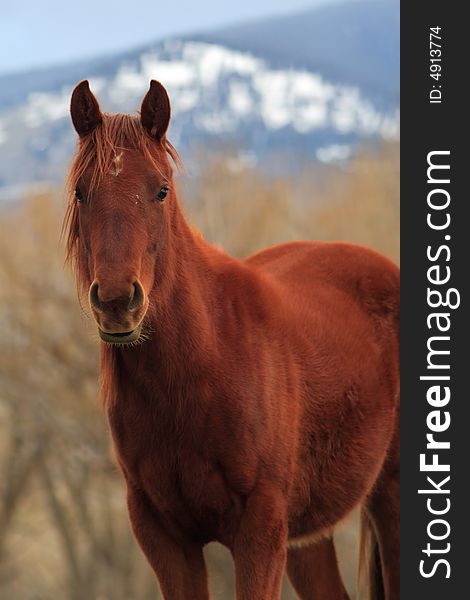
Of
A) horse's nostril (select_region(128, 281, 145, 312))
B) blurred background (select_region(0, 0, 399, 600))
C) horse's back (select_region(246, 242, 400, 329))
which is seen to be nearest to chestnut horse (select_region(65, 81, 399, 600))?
horse's nostril (select_region(128, 281, 145, 312))

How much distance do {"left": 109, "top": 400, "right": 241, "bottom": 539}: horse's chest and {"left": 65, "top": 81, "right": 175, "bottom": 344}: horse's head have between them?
566 millimetres

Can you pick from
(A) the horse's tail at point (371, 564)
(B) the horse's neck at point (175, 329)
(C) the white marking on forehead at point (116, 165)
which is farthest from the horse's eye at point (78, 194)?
(A) the horse's tail at point (371, 564)

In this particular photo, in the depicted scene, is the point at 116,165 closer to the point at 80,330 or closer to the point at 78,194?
the point at 78,194

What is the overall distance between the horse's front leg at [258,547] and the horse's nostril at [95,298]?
1.10 meters

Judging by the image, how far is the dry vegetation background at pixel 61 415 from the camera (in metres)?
15.2

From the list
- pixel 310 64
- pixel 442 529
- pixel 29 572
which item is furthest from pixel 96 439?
pixel 310 64

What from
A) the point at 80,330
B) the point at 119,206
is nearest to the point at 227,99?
the point at 80,330

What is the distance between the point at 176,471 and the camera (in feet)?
13.0

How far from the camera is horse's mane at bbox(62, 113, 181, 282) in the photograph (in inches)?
143

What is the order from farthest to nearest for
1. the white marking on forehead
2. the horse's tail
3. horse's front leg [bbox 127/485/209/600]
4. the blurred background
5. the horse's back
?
the blurred background → the horse's tail → the horse's back → horse's front leg [bbox 127/485/209/600] → the white marking on forehead

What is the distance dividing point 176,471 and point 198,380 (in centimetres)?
36

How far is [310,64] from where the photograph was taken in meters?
40.2

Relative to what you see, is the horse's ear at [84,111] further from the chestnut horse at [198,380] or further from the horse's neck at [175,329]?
the horse's neck at [175,329]

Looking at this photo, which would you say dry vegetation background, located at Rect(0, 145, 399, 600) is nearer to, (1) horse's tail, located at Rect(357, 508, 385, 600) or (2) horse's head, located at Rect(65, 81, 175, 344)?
(1) horse's tail, located at Rect(357, 508, 385, 600)
